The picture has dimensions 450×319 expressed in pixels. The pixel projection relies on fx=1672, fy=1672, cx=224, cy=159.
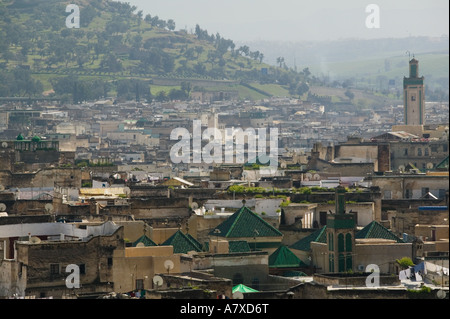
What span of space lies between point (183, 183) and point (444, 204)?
1693 cm

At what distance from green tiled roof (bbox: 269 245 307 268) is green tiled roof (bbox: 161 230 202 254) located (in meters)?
1.91

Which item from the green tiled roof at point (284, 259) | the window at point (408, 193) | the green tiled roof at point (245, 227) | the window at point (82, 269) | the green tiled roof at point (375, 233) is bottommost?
the green tiled roof at point (284, 259)

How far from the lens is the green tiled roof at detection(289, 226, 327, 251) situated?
1667 inches

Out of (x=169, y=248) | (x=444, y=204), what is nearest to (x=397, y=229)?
(x=444, y=204)

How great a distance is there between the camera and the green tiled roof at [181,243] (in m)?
41.8

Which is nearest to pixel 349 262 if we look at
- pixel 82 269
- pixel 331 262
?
pixel 331 262

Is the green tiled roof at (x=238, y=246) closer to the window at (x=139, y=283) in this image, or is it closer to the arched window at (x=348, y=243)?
the arched window at (x=348, y=243)

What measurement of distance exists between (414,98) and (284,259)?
3405 inches

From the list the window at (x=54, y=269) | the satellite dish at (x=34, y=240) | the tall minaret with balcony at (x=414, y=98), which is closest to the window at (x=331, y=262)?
the window at (x=54, y=269)

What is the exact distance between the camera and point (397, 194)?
59.1 m

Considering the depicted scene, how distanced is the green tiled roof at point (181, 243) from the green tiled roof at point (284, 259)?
1910 millimetres

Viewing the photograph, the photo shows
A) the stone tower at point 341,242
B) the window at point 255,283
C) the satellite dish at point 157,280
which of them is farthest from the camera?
the stone tower at point 341,242

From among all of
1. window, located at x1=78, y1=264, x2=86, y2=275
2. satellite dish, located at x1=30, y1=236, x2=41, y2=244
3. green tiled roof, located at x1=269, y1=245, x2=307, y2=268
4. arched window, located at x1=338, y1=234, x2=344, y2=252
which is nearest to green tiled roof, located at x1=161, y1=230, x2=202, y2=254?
green tiled roof, located at x1=269, y1=245, x2=307, y2=268
